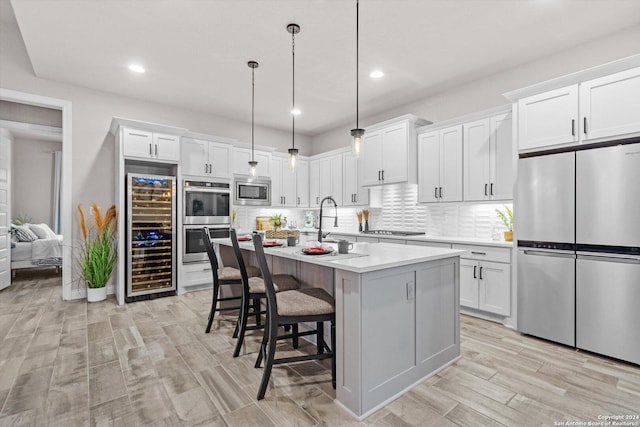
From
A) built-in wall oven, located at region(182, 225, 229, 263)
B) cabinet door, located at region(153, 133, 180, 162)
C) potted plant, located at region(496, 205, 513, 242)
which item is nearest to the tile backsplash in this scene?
potted plant, located at region(496, 205, 513, 242)

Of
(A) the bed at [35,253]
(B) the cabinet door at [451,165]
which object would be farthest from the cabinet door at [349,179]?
(A) the bed at [35,253]

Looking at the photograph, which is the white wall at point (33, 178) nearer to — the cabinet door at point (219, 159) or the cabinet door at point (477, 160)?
the cabinet door at point (219, 159)

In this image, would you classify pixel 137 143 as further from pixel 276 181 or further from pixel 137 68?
pixel 276 181

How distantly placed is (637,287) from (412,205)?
9.08ft

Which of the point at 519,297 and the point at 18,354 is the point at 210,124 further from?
the point at 519,297

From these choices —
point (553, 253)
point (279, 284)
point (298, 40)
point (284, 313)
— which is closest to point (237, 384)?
point (284, 313)

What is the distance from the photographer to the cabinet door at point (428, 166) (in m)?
4.31

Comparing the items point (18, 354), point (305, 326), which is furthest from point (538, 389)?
point (18, 354)

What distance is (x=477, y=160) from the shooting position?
3861mm

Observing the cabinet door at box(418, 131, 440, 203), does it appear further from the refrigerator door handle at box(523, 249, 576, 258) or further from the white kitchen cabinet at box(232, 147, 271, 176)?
the white kitchen cabinet at box(232, 147, 271, 176)

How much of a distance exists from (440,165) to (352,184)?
173cm

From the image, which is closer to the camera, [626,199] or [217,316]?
[626,199]

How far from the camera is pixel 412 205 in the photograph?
16.2 ft

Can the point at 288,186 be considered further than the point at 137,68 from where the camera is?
Yes
